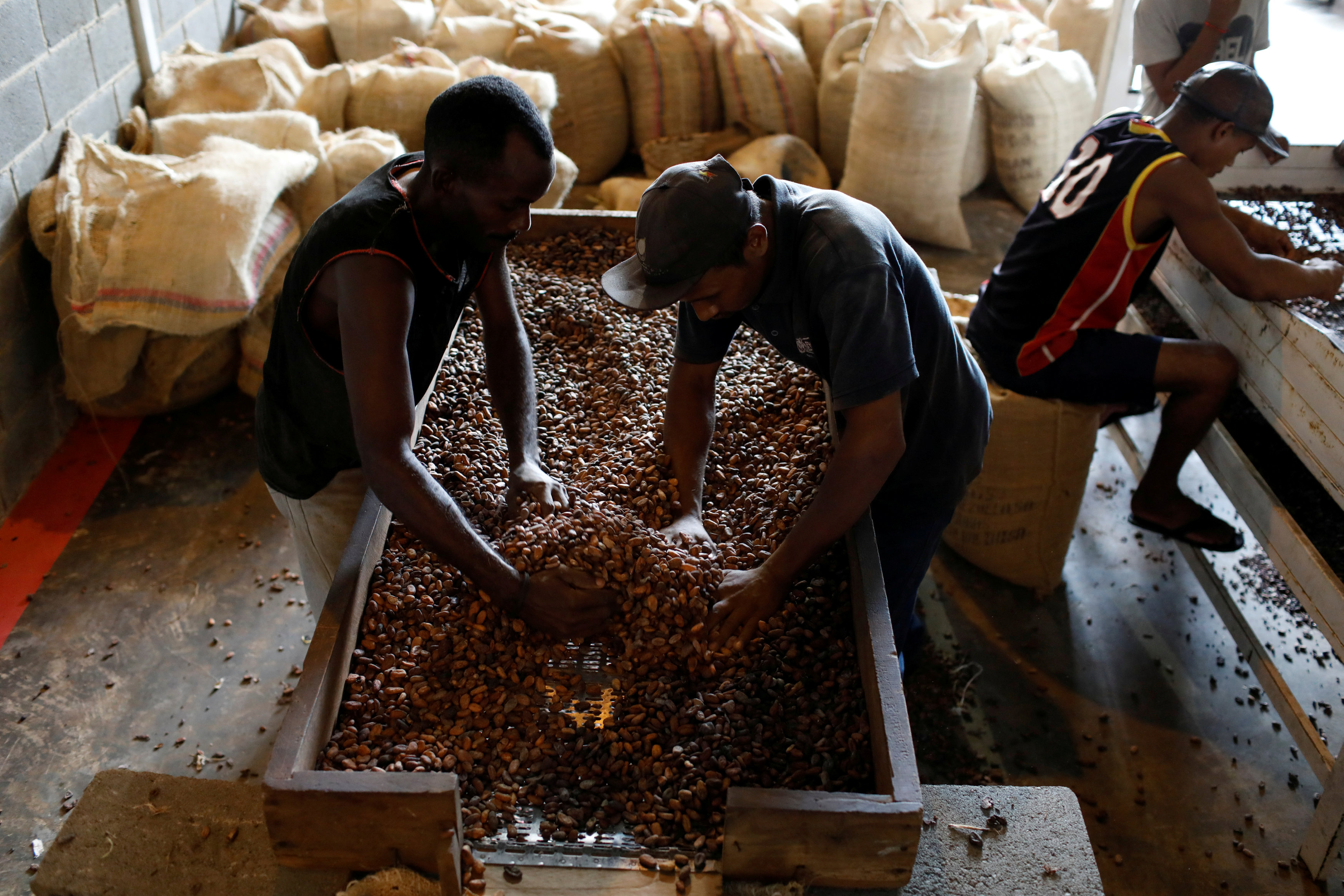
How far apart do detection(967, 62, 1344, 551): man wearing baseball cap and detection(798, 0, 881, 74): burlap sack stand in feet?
7.98

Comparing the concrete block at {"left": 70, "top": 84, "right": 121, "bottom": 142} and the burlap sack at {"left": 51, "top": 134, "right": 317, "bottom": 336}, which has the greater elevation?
the concrete block at {"left": 70, "top": 84, "right": 121, "bottom": 142}

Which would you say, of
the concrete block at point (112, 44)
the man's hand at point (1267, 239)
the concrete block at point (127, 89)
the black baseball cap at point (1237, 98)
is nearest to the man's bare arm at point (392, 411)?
the black baseball cap at point (1237, 98)

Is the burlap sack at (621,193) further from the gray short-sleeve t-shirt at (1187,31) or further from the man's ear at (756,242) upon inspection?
the man's ear at (756,242)

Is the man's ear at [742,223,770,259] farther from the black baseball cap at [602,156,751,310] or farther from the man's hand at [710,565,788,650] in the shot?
the man's hand at [710,565,788,650]

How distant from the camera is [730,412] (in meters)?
2.36

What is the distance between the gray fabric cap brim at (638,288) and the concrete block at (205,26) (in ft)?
12.6

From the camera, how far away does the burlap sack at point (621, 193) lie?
181 inches

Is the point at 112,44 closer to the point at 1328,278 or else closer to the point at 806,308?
the point at 806,308

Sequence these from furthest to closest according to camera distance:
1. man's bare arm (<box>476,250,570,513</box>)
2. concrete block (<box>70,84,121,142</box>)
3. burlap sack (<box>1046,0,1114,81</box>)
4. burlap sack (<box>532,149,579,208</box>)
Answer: burlap sack (<box>1046,0,1114,81</box>)
burlap sack (<box>532,149,579,208</box>)
concrete block (<box>70,84,121,142</box>)
man's bare arm (<box>476,250,570,513</box>)

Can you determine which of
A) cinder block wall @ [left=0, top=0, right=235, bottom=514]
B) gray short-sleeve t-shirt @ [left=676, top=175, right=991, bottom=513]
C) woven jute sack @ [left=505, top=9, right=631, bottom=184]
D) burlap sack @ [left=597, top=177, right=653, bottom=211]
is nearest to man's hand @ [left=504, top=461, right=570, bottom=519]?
gray short-sleeve t-shirt @ [left=676, top=175, right=991, bottom=513]

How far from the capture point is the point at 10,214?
3.34m

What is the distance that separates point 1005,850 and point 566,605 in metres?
0.80

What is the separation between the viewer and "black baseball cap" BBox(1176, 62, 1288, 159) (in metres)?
2.62

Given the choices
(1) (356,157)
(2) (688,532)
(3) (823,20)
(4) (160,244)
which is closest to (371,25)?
(1) (356,157)
